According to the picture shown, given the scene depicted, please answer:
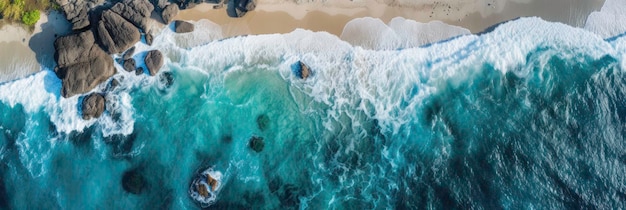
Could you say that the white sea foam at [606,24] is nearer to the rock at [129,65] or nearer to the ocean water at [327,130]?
the ocean water at [327,130]

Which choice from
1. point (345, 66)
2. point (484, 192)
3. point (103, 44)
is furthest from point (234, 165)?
point (484, 192)

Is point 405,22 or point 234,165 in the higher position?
point 405,22

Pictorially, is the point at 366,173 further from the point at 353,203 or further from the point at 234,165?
the point at 234,165

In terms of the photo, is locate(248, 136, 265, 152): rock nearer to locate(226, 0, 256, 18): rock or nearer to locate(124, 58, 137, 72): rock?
locate(226, 0, 256, 18): rock

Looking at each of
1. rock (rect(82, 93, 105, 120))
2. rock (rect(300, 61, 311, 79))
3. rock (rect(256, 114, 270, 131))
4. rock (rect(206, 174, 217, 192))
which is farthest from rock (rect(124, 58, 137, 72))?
rock (rect(300, 61, 311, 79))

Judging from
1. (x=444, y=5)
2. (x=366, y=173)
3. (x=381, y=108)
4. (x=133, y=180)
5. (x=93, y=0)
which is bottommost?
(x=133, y=180)
